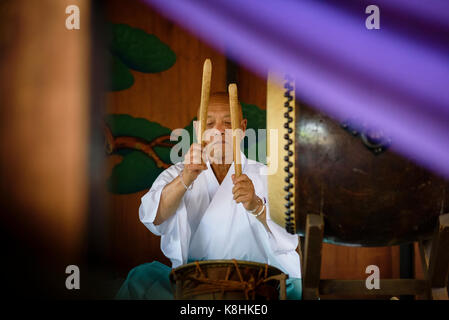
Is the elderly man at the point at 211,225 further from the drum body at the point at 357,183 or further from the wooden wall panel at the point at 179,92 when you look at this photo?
the wooden wall panel at the point at 179,92

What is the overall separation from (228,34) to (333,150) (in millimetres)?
1445

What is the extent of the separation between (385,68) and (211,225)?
0.79 meters

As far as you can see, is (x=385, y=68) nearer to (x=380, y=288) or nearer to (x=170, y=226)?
(x=380, y=288)

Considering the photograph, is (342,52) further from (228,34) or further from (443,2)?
(228,34)

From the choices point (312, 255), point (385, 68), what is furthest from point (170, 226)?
point (385, 68)

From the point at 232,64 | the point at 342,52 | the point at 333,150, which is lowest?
the point at 333,150

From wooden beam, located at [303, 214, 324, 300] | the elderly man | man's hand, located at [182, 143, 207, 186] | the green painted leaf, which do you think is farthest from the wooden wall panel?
wooden beam, located at [303, 214, 324, 300]

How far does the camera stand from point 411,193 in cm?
83

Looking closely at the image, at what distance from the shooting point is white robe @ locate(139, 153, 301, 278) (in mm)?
1359

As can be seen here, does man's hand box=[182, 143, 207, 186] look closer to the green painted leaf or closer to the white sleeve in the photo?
the white sleeve

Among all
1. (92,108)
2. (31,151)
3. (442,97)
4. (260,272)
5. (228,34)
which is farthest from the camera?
(228,34)

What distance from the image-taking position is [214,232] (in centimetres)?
Answer: 140

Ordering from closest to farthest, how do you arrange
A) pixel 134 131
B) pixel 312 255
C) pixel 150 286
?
pixel 312 255
pixel 150 286
pixel 134 131
